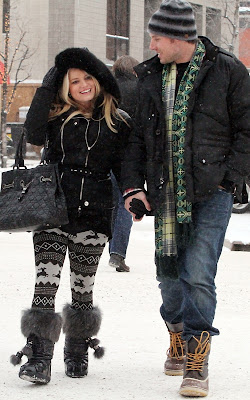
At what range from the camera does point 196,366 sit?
15.2ft

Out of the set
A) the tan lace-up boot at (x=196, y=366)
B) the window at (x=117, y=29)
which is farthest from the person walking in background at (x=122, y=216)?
the window at (x=117, y=29)

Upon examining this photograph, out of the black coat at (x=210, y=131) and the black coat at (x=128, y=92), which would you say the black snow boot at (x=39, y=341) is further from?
the black coat at (x=128, y=92)

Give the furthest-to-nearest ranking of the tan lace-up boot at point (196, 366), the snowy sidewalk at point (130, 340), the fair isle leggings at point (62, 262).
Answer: the fair isle leggings at point (62, 262) → the snowy sidewalk at point (130, 340) → the tan lace-up boot at point (196, 366)

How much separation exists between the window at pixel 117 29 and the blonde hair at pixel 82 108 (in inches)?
1351

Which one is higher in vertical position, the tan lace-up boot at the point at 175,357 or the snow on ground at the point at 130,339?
the tan lace-up boot at the point at 175,357

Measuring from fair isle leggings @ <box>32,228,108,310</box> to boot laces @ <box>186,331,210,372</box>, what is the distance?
716mm

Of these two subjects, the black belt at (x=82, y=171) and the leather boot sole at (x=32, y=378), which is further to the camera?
the black belt at (x=82, y=171)

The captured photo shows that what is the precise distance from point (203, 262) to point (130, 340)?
4.56 feet

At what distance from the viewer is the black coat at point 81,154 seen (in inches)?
193

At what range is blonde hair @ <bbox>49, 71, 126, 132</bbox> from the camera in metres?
4.96

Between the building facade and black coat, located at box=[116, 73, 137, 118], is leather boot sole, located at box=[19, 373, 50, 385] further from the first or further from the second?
the building facade

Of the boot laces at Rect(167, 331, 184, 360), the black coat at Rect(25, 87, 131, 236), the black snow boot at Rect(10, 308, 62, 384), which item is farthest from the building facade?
the black snow boot at Rect(10, 308, 62, 384)

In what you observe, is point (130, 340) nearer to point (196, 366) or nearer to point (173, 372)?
point (173, 372)

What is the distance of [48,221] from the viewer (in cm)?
466
